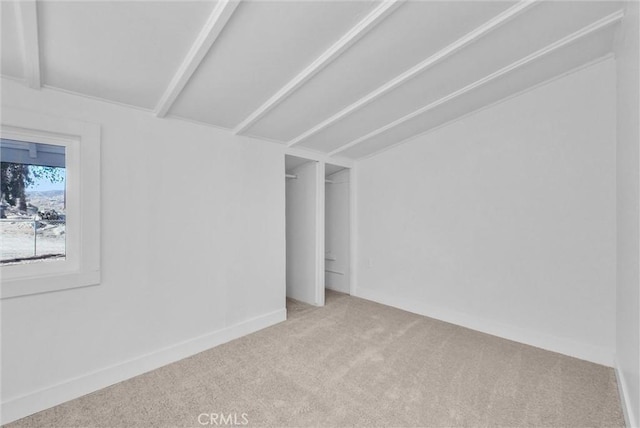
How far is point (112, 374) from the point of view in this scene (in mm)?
2018

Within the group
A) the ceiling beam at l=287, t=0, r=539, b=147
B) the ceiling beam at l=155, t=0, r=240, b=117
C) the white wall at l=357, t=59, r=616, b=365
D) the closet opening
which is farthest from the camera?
the closet opening

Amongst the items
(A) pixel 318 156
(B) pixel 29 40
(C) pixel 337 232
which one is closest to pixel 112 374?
(B) pixel 29 40

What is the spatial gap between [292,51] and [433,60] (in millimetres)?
1057

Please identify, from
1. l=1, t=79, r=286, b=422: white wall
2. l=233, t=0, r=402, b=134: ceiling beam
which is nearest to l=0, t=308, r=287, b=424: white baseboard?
l=1, t=79, r=286, b=422: white wall

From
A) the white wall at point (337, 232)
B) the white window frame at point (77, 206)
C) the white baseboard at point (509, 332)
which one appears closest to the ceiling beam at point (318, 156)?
the white wall at point (337, 232)

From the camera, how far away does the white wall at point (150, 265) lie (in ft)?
5.80

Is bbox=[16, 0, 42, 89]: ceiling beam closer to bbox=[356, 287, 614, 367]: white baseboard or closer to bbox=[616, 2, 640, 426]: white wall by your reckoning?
bbox=[616, 2, 640, 426]: white wall

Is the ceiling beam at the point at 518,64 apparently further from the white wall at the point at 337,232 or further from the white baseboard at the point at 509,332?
the white baseboard at the point at 509,332

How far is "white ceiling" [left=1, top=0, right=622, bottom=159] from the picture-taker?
1.43m

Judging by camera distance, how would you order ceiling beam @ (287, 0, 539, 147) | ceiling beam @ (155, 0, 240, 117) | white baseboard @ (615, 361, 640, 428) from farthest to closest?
ceiling beam @ (287, 0, 539, 147) → white baseboard @ (615, 361, 640, 428) → ceiling beam @ (155, 0, 240, 117)

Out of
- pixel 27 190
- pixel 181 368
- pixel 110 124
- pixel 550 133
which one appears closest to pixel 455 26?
pixel 550 133

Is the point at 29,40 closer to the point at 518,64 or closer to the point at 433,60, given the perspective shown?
the point at 433,60

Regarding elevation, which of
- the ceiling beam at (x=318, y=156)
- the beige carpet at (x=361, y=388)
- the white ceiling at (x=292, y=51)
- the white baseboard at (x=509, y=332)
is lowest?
the beige carpet at (x=361, y=388)

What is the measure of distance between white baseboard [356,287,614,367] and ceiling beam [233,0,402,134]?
2.95 meters
